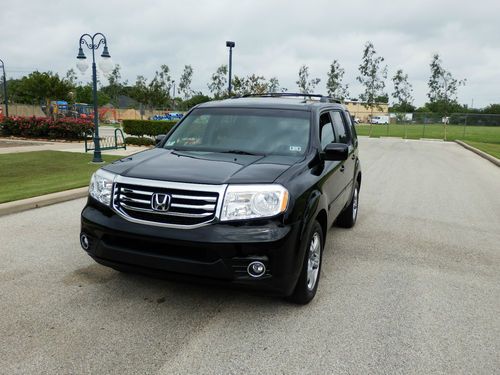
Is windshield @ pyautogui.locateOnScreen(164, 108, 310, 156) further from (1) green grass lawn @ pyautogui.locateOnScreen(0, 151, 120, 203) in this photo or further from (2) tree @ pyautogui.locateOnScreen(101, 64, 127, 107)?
(2) tree @ pyautogui.locateOnScreen(101, 64, 127, 107)

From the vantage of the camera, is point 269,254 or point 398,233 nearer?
point 269,254

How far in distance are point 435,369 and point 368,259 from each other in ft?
7.59

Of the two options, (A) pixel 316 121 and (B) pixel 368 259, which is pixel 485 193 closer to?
(B) pixel 368 259

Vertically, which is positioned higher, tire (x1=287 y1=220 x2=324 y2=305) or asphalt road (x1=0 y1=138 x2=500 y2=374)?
tire (x1=287 y1=220 x2=324 y2=305)

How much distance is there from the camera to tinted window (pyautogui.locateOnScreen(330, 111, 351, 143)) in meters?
5.72

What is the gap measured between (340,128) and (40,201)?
496 cm

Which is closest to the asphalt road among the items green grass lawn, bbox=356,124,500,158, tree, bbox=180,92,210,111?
green grass lawn, bbox=356,124,500,158

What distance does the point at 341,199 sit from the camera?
18.0 feet

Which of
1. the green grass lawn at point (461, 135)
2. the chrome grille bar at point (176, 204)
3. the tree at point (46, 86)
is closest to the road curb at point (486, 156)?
the green grass lawn at point (461, 135)

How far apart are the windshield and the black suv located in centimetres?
5

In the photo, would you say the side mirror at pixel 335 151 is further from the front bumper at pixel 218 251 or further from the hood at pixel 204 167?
the front bumper at pixel 218 251

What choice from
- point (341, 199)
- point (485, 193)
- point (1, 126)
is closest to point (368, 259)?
point (341, 199)

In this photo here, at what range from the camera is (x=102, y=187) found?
151 inches

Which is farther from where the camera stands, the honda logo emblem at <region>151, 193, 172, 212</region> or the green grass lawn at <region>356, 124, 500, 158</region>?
the green grass lawn at <region>356, 124, 500, 158</region>
